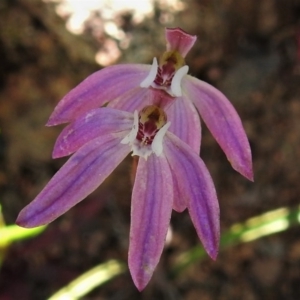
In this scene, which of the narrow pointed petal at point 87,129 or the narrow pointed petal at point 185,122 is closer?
the narrow pointed petal at point 87,129

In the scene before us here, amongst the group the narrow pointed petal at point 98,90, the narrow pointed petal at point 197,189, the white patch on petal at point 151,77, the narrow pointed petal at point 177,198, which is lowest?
the narrow pointed petal at point 177,198

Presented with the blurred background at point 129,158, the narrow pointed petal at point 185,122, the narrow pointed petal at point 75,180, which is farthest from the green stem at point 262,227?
the narrow pointed petal at point 75,180

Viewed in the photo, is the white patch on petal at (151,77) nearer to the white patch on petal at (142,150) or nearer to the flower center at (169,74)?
the flower center at (169,74)

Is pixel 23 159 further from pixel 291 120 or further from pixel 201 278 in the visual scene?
pixel 291 120

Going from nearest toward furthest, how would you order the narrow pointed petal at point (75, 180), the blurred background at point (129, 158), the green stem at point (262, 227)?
the narrow pointed petal at point (75, 180), the green stem at point (262, 227), the blurred background at point (129, 158)

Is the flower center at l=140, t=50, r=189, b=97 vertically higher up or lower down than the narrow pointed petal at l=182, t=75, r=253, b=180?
higher up

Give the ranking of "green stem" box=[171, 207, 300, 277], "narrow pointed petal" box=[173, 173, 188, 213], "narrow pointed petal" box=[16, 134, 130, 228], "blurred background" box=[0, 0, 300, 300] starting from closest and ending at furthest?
"narrow pointed petal" box=[16, 134, 130, 228] < "narrow pointed petal" box=[173, 173, 188, 213] < "green stem" box=[171, 207, 300, 277] < "blurred background" box=[0, 0, 300, 300]

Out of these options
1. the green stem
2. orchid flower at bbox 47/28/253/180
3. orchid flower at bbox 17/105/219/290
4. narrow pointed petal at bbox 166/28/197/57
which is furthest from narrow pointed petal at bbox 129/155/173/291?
the green stem

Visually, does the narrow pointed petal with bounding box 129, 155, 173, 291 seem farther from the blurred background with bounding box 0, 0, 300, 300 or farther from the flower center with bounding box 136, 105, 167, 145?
the blurred background with bounding box 0, 0, 300, 300
